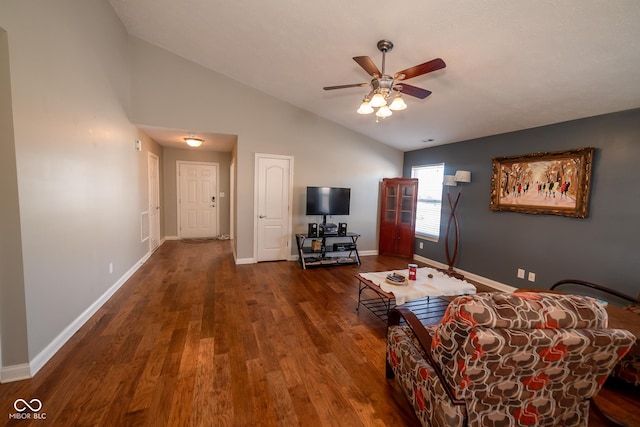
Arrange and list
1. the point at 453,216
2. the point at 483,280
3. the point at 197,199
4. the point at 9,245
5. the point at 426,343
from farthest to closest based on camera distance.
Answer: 1. the point at 197,199
2. the point at 453,216
3. the point at 483,280
4. the point at 9,245
5. the point at 426,343

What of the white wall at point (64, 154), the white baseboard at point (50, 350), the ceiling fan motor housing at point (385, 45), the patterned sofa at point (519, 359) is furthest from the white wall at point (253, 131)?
the patterned sofa at point (519, 359)

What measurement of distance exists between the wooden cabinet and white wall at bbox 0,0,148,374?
4646mm

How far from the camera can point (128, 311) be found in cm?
290

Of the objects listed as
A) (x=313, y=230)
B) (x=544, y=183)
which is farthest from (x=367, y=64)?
(x=313, y=230)

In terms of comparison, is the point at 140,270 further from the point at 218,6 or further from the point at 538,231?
the point at 538,231

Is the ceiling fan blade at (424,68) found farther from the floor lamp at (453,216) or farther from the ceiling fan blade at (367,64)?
the floor lamp at (453,216)

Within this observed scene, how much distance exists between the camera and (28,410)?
5.25 feet

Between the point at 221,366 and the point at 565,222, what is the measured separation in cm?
410

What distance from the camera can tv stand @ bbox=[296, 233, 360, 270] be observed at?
15.8 ft

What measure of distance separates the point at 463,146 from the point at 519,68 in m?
2.13

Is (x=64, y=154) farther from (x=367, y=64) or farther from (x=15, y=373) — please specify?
(x=367, y=64)

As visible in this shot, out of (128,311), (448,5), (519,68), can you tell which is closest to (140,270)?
(128,311)

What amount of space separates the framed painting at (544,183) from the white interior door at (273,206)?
3420 millimetres

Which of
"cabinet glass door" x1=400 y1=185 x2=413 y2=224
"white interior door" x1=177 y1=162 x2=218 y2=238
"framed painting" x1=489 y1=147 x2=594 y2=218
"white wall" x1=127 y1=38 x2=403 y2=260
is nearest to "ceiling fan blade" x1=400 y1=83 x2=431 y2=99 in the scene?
"framed painting" x1=489 y1=147 x2=594 y2=218
